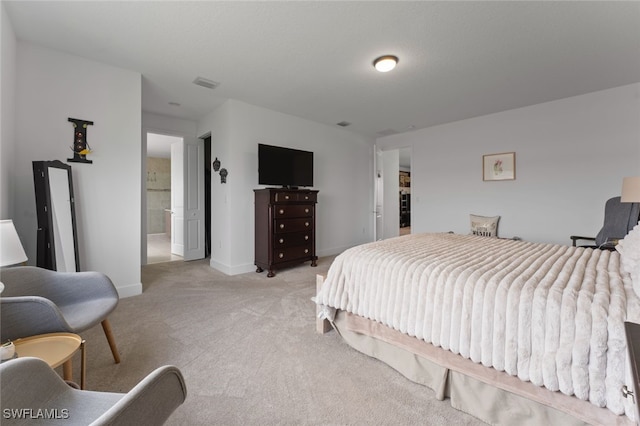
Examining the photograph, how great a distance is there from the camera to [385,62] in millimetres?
2783

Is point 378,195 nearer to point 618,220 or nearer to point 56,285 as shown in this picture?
point 618,220

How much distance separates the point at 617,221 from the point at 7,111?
621 centimetres

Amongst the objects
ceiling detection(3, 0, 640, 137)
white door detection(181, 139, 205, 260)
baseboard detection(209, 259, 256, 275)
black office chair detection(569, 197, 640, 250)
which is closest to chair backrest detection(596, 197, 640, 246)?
black office chair detection(569, 197, 640, 250)

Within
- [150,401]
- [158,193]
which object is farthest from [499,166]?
[158,193]

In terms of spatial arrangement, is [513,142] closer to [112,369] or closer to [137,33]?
[137,33]

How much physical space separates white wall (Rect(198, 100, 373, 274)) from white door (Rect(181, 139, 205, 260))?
1.35ft

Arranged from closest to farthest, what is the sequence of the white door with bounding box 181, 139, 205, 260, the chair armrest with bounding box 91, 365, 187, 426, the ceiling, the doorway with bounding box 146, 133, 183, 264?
the chair armrest with bounding box 91, 365, 187, 426 < the ceiling < the white door with bounding box 181, 139, 205, 260 < the doorway with bounding box 146, 133, 183, 264

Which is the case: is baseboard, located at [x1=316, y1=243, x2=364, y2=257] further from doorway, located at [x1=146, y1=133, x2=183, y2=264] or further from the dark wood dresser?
doorway, located at [x1=146, y1=133, x2=183, y2=264]

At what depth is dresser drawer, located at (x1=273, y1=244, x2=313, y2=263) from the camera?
157 inches

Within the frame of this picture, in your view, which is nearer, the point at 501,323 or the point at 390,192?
the point at 501,323

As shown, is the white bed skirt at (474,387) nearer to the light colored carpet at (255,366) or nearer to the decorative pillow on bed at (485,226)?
the light colored carpet at (255,366)

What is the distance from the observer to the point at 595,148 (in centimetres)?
367

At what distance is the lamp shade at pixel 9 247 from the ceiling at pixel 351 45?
1817 mm

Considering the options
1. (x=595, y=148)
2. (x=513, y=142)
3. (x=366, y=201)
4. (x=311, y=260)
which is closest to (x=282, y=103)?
(x=311, y=260)
